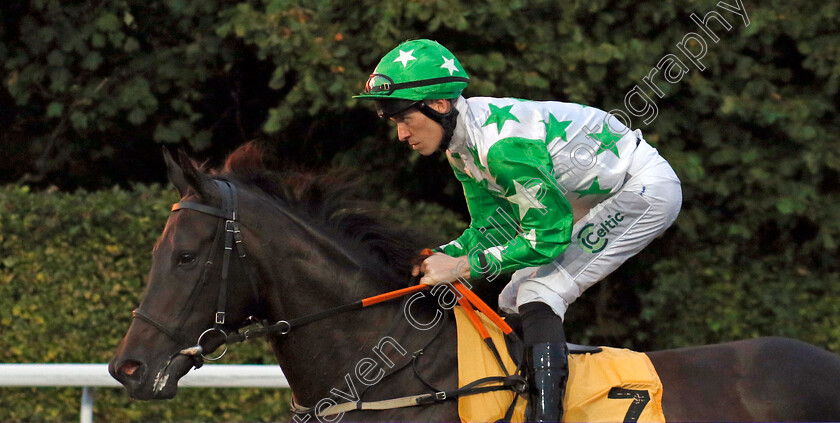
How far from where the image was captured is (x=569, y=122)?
302 cm

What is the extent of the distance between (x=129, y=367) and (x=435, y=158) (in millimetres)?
3969

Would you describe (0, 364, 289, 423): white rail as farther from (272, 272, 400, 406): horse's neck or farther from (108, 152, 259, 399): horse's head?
(108, 152, 259, 399): horse's head

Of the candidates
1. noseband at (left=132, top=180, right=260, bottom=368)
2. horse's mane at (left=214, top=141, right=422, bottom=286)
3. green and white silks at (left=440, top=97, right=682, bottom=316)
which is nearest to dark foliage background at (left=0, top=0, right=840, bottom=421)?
horse's mane at (left=214, top=141, right=422, bottom=286)

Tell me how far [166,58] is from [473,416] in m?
4.76

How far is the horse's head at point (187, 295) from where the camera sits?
8.73 feet

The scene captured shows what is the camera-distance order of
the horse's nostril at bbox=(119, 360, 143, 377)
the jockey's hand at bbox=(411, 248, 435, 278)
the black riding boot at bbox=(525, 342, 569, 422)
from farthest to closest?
the jockey's hand at bbox=(411, 248, 435, 278) < the black riding boot at bbox=(525, 342, 569, 422) < the horse's nostril at bbox=(119, 360, 143, 377)

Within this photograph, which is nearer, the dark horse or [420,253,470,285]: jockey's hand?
the dark horse

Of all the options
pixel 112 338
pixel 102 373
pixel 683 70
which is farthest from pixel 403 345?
pixel 683 70

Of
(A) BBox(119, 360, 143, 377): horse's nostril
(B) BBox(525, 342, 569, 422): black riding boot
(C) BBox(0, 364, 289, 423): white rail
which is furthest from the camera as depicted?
(C) BBox(0, 364, 289, 423): white rail

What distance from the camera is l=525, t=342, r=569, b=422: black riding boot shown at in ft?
9.04

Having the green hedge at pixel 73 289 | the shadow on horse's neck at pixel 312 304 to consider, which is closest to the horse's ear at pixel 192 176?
the shadow on horse's neck at pixel 312 304

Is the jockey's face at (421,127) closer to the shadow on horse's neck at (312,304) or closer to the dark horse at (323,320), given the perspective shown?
the dark horse at (323,320)

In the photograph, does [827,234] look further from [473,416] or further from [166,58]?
[166,58]

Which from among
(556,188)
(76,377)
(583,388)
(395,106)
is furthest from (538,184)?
(76,377)
